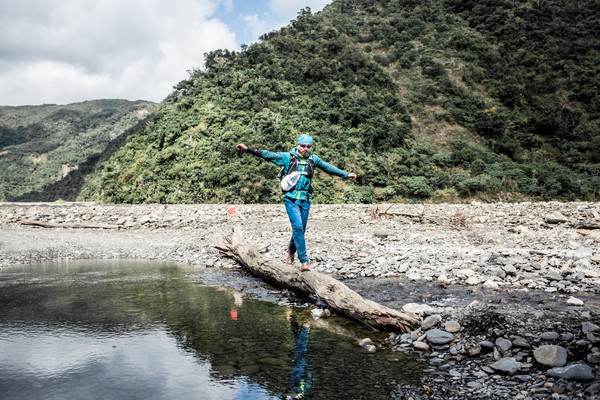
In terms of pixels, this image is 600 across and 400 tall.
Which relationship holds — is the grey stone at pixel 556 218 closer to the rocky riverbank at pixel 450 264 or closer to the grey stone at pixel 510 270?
the rocky riverbank at pixel 450 264

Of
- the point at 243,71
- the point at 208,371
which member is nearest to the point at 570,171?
the point at 243,71

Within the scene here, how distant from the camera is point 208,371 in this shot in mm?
3381

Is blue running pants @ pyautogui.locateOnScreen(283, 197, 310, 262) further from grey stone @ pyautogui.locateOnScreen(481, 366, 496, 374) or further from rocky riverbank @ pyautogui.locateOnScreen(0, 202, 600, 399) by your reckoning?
grey stone @ pyautogui.locateOnScreen(481, 366, 496, 374)

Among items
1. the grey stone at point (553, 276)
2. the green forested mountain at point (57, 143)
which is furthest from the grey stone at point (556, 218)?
the green forested mountain at point (57, 143)

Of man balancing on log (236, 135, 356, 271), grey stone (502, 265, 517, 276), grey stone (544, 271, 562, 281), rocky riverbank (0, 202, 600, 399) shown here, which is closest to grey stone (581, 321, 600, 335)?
rocky riverbank (0, 202, 600, 399)

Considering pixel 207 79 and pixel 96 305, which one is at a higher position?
pixel 207 79

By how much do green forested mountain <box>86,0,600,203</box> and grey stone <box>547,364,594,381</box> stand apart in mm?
22537

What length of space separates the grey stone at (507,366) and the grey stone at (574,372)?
0.80 feet

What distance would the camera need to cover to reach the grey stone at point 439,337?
384 centimetres

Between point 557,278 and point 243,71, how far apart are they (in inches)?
1463

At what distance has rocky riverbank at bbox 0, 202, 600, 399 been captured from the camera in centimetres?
317

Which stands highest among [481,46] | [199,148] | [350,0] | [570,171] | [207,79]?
[350,0]

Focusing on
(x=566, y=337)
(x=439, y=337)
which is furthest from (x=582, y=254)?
(x=439, y=337)

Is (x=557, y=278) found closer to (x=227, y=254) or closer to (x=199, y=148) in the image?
(x=227, y=254)
